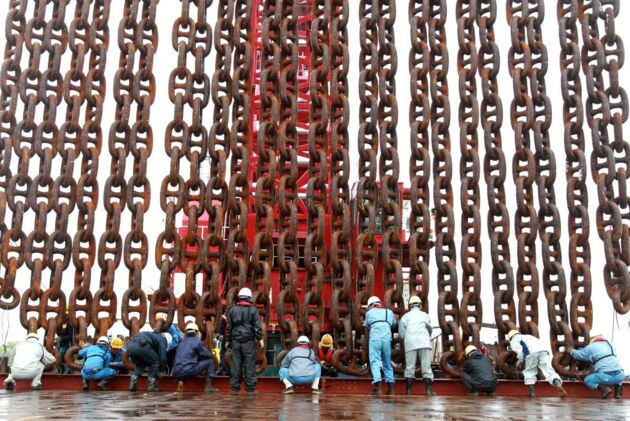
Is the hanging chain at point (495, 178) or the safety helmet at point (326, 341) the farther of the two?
the safety helmet at point (326, 341)

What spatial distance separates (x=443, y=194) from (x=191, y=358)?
343 centimetres

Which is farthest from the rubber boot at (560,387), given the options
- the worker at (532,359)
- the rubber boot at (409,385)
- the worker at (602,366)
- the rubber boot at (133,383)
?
the rubber boot at (133,383)

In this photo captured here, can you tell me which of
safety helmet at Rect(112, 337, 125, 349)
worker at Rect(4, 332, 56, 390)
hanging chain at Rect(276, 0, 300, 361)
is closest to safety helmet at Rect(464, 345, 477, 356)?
hanging chain at Rect(276, 0, 300, 361)

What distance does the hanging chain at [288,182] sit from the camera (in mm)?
7988

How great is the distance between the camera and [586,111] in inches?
345

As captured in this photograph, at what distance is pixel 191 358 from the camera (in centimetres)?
775

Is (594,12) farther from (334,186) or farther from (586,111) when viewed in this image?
(334,186)

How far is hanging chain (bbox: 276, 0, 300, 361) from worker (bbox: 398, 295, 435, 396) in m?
1.22

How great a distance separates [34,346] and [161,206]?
6.74 feet

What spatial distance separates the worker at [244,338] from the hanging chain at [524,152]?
116 inches

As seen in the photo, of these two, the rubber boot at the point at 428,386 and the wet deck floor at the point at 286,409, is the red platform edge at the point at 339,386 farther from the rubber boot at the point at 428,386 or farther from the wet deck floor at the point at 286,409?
the wet deck floor at the point at 286,409

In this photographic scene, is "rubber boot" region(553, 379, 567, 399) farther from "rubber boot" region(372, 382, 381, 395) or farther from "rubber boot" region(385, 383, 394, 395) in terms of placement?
"rubber boot" region(372, 382, 381, 395)

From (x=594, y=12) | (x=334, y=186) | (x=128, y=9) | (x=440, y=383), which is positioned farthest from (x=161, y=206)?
(x=594, y=12)

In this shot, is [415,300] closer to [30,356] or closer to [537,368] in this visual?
[537,368]
